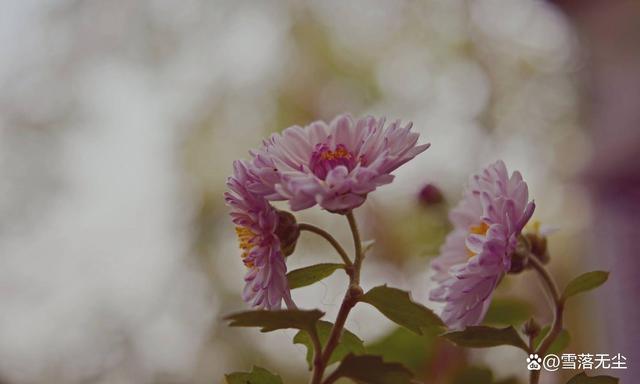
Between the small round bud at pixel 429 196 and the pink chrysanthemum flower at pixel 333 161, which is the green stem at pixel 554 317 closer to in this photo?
the pink chrysanthemum flower at pixel 333 161

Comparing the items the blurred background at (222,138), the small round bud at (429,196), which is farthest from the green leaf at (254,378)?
the blurred background at (222,138)

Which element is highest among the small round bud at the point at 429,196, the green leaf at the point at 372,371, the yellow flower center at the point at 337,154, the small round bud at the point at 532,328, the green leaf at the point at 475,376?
the small round bud at the point at 429,196

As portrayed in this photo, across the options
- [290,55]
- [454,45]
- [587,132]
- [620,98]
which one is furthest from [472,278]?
[290,55]

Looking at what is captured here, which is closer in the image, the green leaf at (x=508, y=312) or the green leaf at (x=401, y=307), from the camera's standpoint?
the green leaf at (x=401, y=307)

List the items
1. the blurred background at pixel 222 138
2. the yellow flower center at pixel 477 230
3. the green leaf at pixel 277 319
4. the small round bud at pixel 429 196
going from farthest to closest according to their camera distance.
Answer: the blurred background at pixel 222 138 < the small round bud at pixel 429 196 < the yellow flower center at pixel 477 230 < the green leaf at pixel 277 319

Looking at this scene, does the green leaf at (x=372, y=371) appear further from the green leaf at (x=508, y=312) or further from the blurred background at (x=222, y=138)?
the blurred background at (x=222, y=138)

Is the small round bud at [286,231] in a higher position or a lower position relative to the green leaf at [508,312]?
lower

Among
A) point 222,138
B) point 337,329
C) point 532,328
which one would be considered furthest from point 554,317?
point 222,138

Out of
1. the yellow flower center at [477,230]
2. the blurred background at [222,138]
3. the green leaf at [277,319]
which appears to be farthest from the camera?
the blurred background at [222,138]
